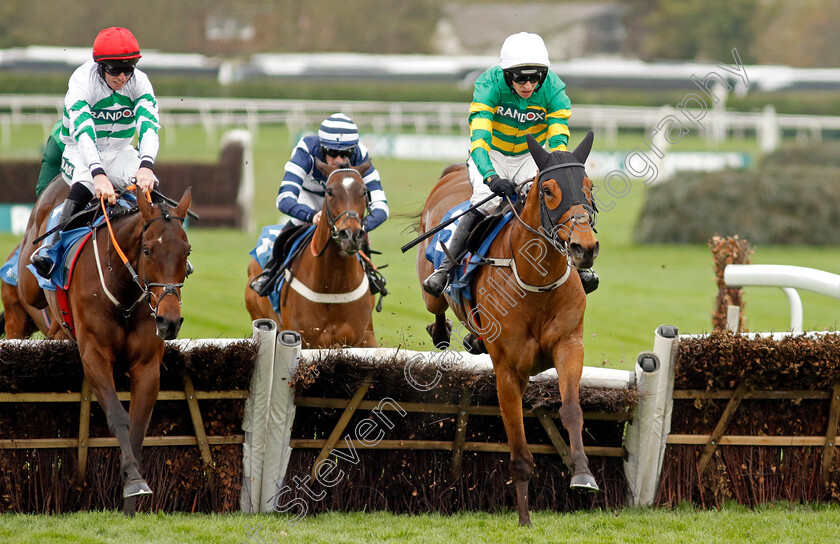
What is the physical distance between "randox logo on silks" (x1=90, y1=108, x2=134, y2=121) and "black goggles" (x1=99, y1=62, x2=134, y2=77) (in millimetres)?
270

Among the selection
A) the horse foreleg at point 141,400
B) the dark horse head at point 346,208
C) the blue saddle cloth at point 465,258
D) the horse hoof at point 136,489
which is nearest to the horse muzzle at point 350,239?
the dark horse head at point 346,208

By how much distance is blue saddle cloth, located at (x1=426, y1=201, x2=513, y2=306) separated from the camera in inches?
233

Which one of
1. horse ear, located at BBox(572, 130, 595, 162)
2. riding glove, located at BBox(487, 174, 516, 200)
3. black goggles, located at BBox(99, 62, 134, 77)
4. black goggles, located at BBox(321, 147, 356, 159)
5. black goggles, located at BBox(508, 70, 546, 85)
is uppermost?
black goggles, located at BBox(508, 70, 546, 85)

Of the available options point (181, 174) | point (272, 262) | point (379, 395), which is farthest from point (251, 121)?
point (379, 395)

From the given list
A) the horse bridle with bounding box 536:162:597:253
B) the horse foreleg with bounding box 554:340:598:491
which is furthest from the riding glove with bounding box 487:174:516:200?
the horse foreleg with bounding box 554:340:598:491

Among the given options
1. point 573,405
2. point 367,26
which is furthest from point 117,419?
point 367,26

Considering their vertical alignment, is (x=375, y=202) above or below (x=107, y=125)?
below

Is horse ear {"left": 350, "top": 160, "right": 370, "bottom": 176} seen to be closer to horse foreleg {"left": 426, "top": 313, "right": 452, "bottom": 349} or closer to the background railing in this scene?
horse foreleg {"left": 426, "top": 313, "right": 452, "bottom": 349}

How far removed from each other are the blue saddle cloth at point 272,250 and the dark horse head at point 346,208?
2.44ft

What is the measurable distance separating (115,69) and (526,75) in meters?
2.25

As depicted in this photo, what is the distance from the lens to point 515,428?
5.45 m

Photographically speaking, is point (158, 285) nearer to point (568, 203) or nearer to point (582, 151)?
point (568, 203)

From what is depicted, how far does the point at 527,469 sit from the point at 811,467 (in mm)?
1679

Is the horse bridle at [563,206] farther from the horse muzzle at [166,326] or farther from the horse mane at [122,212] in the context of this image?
the horse mane at [122,212]
